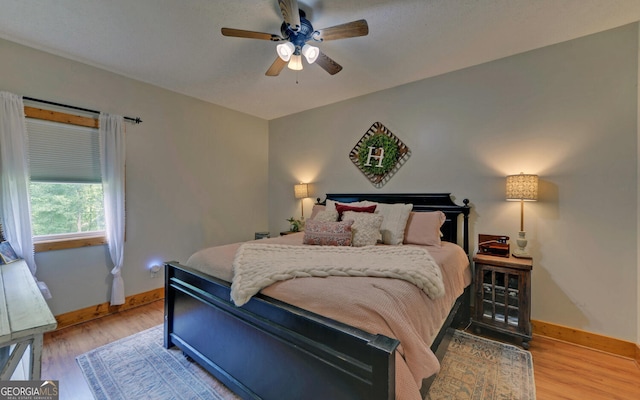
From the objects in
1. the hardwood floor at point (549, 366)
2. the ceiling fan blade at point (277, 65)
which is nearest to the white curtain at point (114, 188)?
the hardwood floor at point (549, 366)

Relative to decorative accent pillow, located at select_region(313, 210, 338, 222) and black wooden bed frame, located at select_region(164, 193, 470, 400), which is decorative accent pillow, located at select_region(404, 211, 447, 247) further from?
decorative accent pillow, located at select_region(313, 210, 338, 222)

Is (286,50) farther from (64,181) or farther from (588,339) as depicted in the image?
(588,339)

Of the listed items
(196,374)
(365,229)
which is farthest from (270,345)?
(365,229)

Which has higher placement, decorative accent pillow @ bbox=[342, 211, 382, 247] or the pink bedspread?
decorative accent pillow @ bbox=[342, 211, 382, 247]

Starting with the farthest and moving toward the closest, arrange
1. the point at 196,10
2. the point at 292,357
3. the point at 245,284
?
the point at 196,10 < the point at 245,284 < the point at 292,357

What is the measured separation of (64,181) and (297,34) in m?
2.68

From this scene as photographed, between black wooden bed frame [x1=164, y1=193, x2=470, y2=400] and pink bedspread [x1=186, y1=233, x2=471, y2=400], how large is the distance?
2.5 inches

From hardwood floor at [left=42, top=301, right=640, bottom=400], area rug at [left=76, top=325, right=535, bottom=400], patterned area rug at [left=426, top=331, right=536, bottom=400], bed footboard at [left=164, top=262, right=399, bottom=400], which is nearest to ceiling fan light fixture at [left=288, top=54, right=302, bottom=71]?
bed footboard at [left=164, top=262, right=399, bottom=400]

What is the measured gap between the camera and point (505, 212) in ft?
8.64

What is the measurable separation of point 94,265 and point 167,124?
5.91ft

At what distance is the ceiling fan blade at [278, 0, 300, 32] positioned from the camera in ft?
5.41

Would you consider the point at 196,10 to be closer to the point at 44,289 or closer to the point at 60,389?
the point at 44,289

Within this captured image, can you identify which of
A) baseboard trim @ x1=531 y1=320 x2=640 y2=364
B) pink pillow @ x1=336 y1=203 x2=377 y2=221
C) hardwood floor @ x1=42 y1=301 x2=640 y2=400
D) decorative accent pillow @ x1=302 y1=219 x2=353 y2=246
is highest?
pink pillow @ x1=336 y1=203 x2=377 y2=221

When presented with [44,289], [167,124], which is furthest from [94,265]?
[167,124]
